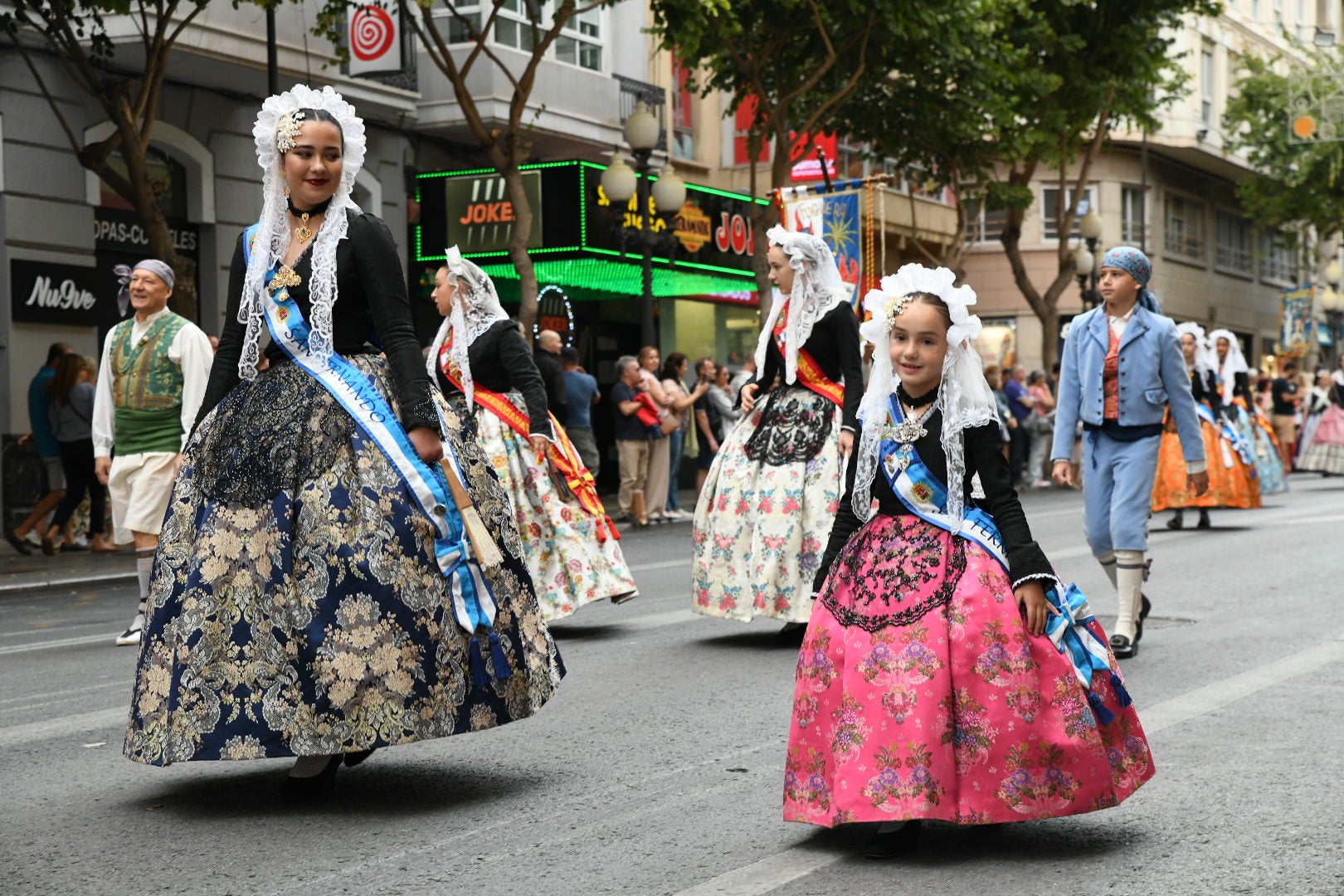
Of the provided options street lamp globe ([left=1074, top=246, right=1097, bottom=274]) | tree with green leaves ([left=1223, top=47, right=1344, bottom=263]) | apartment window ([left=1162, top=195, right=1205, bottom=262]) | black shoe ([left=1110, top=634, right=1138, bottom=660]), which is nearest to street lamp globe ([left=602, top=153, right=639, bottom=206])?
black shoe ([left=1110, top=634, right=1138, bottom=660])

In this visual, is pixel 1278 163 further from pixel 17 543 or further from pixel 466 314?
pixel 466 314

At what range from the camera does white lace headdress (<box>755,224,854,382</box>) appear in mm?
8656

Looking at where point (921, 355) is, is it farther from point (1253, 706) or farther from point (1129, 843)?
point (1253, 706)

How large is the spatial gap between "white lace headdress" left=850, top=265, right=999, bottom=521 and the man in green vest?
510 centimetres

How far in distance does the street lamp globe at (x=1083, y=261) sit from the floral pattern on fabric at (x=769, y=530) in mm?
23692

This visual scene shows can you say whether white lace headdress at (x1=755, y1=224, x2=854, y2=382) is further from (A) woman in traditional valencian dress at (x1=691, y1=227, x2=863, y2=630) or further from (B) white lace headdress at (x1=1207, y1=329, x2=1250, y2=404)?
(B) white lace headdress at (x1=1207, y1=329, x2=1250, y2=404)

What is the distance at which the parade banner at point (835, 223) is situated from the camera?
826 inches

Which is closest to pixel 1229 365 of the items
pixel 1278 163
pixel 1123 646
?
pixel 1123 646

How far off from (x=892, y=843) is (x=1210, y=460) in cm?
1348

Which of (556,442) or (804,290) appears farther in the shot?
(556,442)

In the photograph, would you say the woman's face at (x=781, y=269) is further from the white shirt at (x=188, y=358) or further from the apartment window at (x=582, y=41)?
the apartment window at (x=582, y=41)

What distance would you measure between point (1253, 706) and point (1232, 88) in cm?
4803

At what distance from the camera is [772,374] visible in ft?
29.7

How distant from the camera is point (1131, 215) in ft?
153
